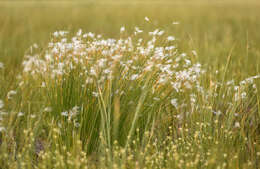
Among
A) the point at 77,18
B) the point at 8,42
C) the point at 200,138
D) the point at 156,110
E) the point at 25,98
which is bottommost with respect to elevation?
→ the point at 200,138

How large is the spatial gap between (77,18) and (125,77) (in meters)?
8.30

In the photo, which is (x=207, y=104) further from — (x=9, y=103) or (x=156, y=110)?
(x=9, y=103)

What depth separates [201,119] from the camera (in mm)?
2584

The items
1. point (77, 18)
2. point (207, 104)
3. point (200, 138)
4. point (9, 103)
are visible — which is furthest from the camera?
point (77, 18)

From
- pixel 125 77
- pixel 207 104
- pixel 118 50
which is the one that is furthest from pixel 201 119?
pixel 118 50

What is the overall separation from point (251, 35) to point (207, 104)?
591 cm

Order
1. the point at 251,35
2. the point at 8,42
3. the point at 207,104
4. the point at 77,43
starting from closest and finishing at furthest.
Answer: the point at 207,104 < the point at 77,43 < the point at 8,42 < the point at 251,35

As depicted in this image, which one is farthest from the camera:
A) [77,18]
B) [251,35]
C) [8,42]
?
[77,18]

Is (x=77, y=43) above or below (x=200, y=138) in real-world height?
above

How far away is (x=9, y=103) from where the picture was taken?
297 cm

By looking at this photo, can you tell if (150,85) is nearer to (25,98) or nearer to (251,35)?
(25,98)

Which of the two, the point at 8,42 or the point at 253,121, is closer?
the point at 253,121

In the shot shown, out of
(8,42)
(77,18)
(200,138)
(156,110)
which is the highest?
(77,18)

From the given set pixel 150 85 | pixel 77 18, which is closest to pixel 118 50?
pixel 150 85
